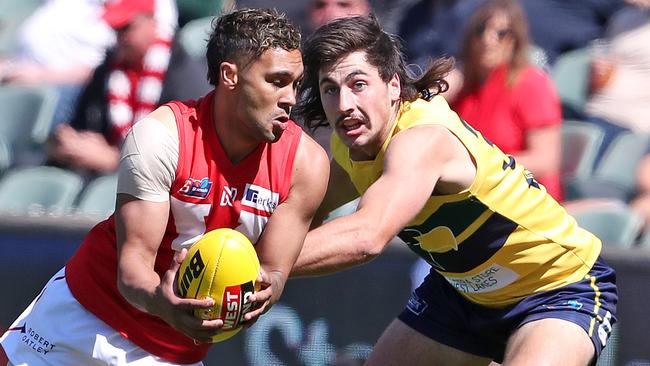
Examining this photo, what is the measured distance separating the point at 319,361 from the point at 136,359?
2.04 metres

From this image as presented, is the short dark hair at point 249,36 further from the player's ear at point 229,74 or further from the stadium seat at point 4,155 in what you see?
the stadium seat at point 4,155

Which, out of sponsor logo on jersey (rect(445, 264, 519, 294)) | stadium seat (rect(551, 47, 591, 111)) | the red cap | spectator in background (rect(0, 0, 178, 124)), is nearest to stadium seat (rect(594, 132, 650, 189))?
stadium seat (rect(551, 47, 591, 111))

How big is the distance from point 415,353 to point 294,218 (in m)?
1.20

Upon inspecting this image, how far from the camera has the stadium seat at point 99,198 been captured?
6566mm

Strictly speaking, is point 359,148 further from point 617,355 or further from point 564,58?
point 564,58

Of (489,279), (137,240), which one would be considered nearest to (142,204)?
(137,240)

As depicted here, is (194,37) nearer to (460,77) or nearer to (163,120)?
(460,77)

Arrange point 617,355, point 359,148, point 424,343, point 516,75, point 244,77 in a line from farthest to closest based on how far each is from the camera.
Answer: point 516,75, point 617,355, point 424,343, point 359,148, point 244,77

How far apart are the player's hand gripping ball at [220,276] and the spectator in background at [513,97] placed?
9.65ft

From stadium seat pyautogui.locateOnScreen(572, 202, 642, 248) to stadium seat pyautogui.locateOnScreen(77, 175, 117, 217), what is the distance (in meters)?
2.51

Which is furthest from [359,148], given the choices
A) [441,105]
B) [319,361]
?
[319,361]

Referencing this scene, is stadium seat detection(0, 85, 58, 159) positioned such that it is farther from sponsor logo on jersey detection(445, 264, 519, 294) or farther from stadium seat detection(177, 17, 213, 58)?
sponsor logo on jersey detection(445, 264, 519, 294)

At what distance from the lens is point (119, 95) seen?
6.93 metres

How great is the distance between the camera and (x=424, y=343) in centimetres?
489
